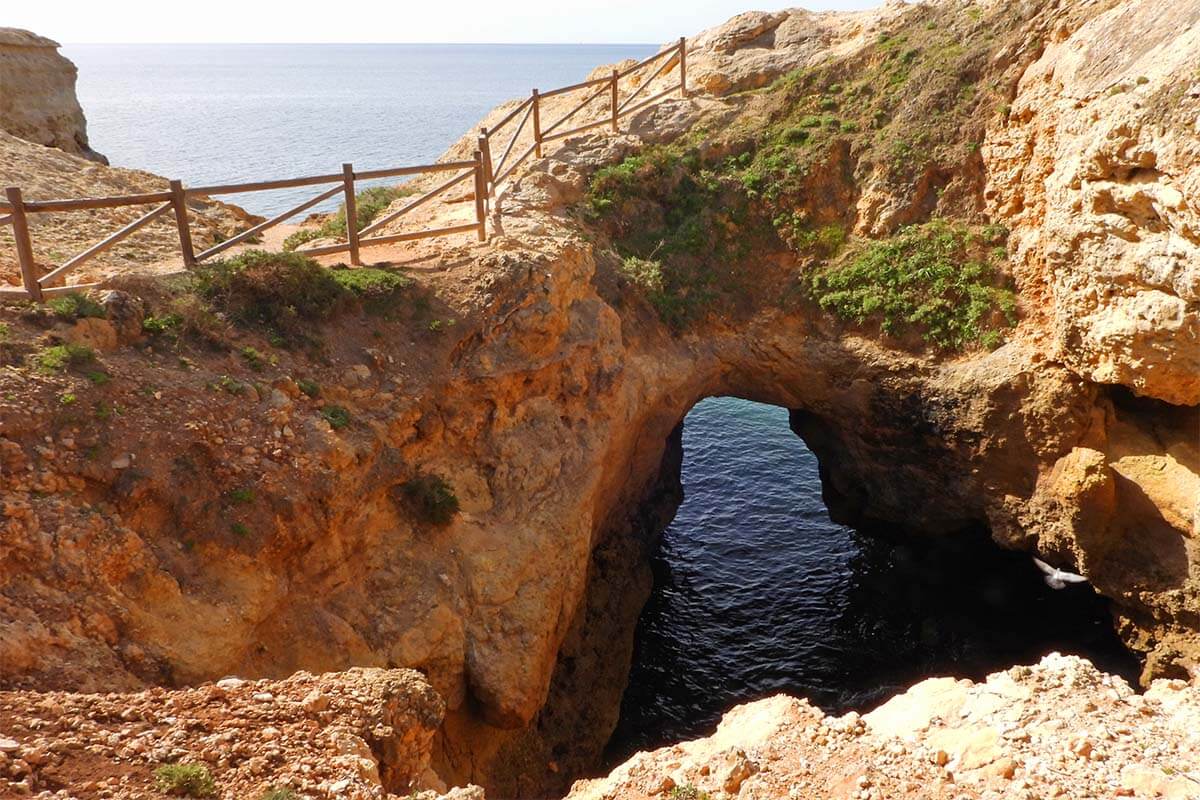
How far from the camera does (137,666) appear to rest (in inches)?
359

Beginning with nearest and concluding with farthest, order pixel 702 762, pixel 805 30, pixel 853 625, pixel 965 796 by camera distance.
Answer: pixel 965 796
pixel 702 762
pixel 853 625
pixel 805 30

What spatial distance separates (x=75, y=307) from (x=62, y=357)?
38.5 inches

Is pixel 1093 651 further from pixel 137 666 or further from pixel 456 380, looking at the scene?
pixel 137 666

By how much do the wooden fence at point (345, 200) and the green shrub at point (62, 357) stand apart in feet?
4.51

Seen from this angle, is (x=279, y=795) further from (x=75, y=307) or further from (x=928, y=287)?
(x=928, y=287)

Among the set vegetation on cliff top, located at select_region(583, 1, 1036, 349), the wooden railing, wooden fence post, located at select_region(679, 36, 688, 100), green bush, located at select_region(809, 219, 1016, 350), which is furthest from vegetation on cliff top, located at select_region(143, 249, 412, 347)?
wooden fence post, located at select_region(679, 36, 688, 100)

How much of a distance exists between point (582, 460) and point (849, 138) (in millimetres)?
10330

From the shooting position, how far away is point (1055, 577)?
18.4 meters

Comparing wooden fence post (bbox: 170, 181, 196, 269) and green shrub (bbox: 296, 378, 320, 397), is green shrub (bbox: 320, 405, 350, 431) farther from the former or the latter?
wooden fence post (bbox: 170, 181, 196, 269)

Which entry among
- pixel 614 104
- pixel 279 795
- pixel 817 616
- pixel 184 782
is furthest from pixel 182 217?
pixel 817 616

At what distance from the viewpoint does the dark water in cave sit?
55.8 feet

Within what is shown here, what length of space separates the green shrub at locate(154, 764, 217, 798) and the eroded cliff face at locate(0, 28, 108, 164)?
23.0 metres

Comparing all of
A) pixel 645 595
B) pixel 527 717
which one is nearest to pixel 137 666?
pixel 527 717

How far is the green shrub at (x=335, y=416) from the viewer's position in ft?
39.5
